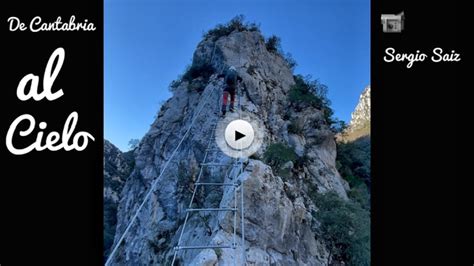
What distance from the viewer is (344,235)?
10.0 metres

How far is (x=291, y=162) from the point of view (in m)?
12.6

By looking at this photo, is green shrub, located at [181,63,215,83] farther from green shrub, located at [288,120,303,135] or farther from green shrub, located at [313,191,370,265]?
green shrub, located at [313,191,370,265]

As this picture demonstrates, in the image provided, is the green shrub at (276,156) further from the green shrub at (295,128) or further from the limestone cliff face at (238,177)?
the green shrub at (295,128)

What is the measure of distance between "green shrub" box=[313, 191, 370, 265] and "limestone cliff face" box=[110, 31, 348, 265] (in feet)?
1.10

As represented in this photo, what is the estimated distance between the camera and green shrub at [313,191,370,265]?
9.80 m

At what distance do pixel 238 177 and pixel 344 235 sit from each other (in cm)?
315

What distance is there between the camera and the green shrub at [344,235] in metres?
9.80

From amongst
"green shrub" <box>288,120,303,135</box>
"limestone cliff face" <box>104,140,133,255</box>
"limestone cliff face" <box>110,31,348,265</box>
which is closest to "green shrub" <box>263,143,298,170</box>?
"limestone cliff face" <box>110,31,348,265</box>
